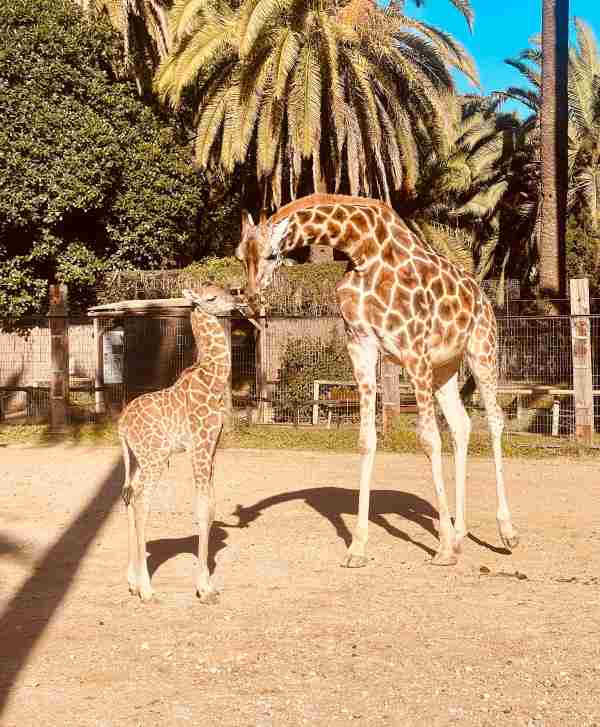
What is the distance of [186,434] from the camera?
714 cm

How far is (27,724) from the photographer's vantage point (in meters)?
4.74

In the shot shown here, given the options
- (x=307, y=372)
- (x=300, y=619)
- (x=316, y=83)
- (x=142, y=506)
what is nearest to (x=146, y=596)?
(x=142, y=506)

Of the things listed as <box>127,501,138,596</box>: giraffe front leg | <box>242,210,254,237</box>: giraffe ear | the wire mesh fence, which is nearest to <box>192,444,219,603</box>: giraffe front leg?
<box>127,501,138,596</box>: giraffe front leg

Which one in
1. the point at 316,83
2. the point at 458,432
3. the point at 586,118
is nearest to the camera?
the point at 458,432

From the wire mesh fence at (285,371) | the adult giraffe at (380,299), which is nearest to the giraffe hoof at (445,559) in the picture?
the adult giraffe at (380,299)

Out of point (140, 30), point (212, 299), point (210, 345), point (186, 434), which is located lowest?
point (186, 434)

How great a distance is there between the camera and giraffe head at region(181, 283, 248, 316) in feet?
23.9

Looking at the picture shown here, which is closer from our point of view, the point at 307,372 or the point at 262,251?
the point at 262,251

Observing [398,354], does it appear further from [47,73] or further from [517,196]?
[517,196]

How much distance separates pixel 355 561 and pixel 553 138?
14027mm

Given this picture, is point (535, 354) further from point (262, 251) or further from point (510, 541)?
point (262, 251)

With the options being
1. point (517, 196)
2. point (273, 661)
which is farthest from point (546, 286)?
point (517, 196)

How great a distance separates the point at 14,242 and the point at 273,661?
23.0 meters

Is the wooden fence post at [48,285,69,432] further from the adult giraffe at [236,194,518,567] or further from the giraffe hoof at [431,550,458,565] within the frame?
the giraffe hoof at [431,550,458,565]
